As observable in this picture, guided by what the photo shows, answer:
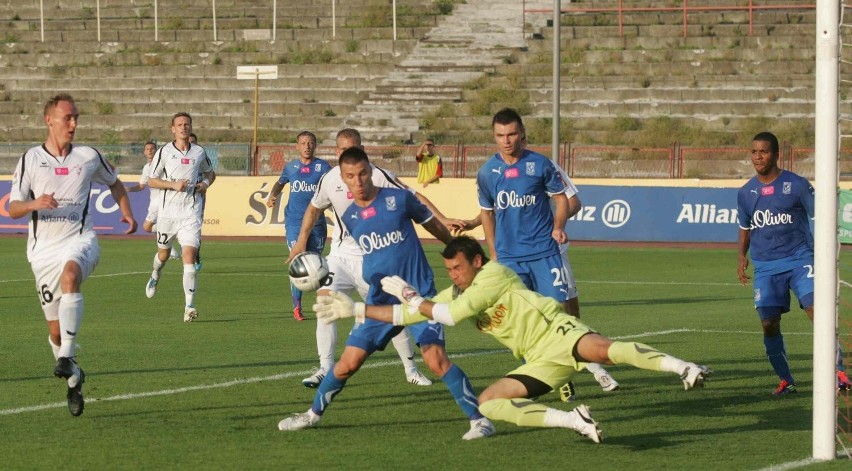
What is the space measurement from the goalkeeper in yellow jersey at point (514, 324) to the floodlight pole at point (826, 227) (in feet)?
3.16

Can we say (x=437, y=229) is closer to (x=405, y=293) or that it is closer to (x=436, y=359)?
(x=436, y=359)

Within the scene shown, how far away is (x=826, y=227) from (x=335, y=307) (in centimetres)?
286

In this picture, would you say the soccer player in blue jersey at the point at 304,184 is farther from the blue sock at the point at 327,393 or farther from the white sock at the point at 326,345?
the blue sock at the point at 327,393

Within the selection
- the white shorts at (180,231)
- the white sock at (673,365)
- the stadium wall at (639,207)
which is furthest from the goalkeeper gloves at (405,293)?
the stadium wall at (639,207)

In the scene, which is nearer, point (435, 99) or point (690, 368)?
point (690, 368)

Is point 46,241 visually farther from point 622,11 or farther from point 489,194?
point 622,11

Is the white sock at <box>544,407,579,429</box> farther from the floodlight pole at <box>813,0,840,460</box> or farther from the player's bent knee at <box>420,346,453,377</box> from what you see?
the floodlight pole at <box>813,0,840,460</box>

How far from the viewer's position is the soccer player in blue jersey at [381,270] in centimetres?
885

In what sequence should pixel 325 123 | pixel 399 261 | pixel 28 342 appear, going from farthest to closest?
1. pixel 325 123
2. pixel 28 342
3. pixel 399 261

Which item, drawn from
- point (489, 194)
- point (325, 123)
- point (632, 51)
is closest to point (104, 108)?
point (325, 123)

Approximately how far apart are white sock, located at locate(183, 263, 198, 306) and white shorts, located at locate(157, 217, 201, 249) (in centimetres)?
45

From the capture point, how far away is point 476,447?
8391 mm

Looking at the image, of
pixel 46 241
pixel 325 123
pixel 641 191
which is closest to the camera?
pixel 46 241

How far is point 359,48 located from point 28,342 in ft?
108
